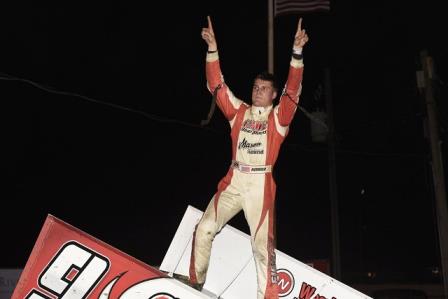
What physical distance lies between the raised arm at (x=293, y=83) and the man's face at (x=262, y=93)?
17cm

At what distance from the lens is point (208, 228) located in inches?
168

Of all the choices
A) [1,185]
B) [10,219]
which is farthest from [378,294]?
[10,219]

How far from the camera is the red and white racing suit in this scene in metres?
4.19

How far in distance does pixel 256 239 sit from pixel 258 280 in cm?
34

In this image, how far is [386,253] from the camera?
40.6 m

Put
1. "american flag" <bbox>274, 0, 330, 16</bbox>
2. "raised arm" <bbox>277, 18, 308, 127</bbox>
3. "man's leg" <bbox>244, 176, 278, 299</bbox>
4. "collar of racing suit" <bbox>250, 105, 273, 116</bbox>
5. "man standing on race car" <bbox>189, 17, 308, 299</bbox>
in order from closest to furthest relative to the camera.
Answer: "man's leg" <bbox>244, 176, 278, 299</bbox>
"man standing on race car" <bbox>189, 17, 308, 299</bbox>
"raised arm" <bbox>277, 18, 308, 127</bbox>
"collar of racing suit" <bbox>250, 105, 273, 116</bbox>
"american flag" <bbox>274, 0, 330, 16</bbox>

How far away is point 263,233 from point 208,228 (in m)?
0.47

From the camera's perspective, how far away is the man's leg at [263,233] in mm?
4090

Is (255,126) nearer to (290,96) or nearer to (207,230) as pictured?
(290,96)

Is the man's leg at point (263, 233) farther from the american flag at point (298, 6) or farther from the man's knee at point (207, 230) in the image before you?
the american flag at point (298, 6)

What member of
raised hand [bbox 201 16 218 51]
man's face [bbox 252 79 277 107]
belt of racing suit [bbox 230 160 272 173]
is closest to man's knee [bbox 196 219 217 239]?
belt of racing suit [bbox 230 160 272 173]

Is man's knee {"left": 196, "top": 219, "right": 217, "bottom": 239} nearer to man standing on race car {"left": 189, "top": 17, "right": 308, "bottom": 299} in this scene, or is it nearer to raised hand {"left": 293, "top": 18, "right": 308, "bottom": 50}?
man standing on race car {"left": 189, "top": 17, "right": 308, "bottom": 299}

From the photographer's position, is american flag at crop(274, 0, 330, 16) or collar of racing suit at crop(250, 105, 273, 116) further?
american flag at crop(274, 0, 330, 16)

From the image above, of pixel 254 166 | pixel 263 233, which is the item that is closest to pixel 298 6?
pixel 254 166
